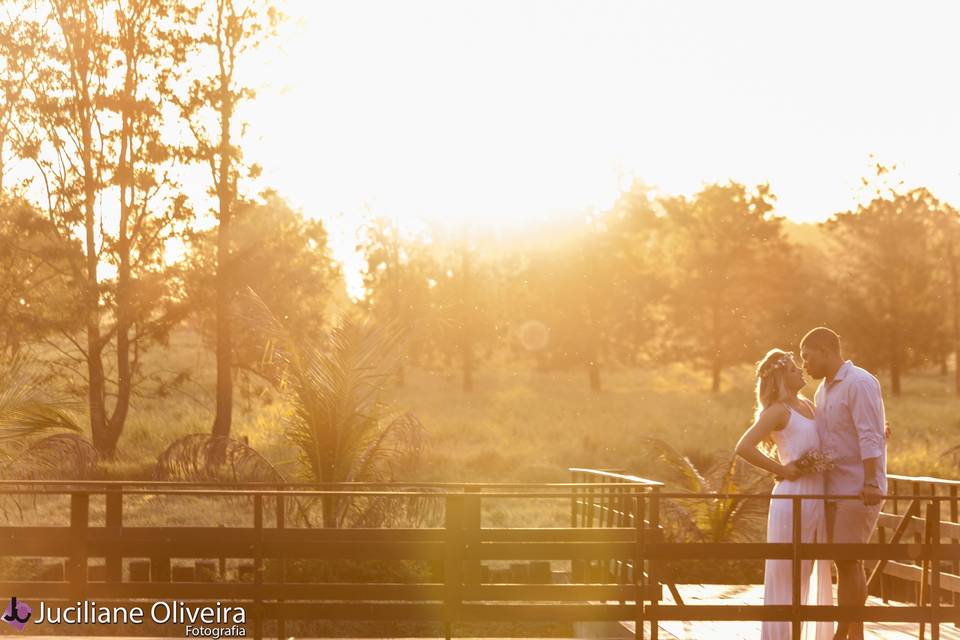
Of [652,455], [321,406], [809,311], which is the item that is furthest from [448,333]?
[321,406]

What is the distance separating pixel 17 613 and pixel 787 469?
196 inches

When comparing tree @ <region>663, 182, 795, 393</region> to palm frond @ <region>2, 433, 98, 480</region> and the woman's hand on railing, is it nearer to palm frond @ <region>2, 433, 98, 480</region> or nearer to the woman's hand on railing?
palm frond @ <region>2, 433, 98, 480</region>

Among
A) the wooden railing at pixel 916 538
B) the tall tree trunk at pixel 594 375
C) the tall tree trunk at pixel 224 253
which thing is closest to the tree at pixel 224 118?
the tall tree trunk at pixel 224 253

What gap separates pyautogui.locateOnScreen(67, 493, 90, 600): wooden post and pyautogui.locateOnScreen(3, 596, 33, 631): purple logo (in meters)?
0.35

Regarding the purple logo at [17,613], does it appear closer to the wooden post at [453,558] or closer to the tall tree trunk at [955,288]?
the wooden post at [453,558]

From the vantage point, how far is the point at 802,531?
9.36 meters

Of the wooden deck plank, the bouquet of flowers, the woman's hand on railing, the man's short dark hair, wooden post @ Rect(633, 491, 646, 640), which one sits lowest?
the wooden deck plank

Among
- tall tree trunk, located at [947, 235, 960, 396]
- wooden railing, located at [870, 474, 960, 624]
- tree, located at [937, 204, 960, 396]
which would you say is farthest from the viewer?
tall tree trunk, located at [947, 235, 960, 396]

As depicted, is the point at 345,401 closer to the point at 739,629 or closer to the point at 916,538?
the point at 739,629

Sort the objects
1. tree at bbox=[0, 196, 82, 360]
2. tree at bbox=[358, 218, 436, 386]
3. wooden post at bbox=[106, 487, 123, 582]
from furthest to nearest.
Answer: tree at bbox=[358, 218, 436, 386] < tree at bbox=[0, 196, 82, 360] < wooden post at bbox=[106, 487, 123, 582]

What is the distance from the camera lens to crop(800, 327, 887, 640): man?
8922 millimetres

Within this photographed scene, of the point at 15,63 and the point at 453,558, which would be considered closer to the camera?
the point at 453,558

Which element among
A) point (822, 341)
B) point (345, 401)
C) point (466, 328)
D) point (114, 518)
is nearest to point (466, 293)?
point (466, 328)

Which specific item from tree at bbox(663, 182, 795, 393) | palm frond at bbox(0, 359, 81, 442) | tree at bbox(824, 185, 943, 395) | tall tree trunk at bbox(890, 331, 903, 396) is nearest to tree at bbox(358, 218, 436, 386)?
tree at bbox(663, 182, 795, 393)
